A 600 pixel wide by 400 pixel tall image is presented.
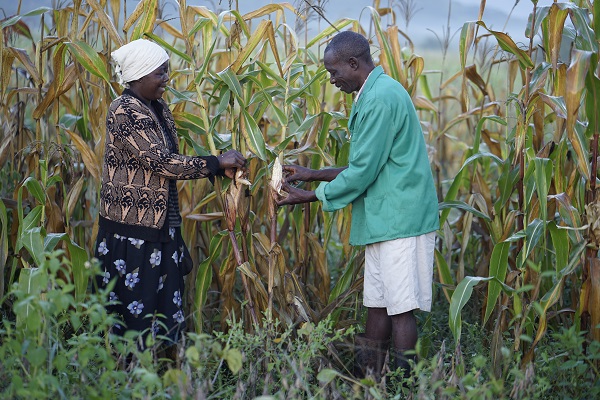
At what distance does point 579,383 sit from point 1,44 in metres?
2.93

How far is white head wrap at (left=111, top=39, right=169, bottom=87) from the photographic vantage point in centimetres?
300

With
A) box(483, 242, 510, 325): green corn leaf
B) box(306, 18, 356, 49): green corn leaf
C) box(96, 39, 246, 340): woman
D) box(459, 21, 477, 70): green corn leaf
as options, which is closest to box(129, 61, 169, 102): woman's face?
box(96, 39, 246, 340): woman

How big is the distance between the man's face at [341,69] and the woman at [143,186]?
0.53 m

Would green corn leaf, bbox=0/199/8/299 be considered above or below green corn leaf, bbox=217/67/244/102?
below

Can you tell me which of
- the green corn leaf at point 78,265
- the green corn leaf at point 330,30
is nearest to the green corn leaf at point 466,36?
the green corn leaf at point 330,30

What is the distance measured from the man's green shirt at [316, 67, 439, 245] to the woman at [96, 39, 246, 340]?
19.3 inches

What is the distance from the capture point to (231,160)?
3.13 metres

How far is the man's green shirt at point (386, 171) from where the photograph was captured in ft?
9.94

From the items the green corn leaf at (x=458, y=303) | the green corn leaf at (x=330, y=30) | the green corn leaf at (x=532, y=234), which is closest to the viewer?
the green corn leaf at (x=458, y=303)

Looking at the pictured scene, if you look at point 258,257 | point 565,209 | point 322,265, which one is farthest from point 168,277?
point 565,209

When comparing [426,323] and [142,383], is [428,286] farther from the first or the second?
[142,383]

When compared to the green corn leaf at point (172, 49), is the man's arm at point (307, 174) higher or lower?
lower

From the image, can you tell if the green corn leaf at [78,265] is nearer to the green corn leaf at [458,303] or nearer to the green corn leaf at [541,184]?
the green corn leaf at [458,303]

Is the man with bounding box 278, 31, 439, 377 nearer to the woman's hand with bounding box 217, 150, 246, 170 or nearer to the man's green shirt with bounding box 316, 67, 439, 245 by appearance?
the man's green shirt with bounding box 316, 67, 439, 245
